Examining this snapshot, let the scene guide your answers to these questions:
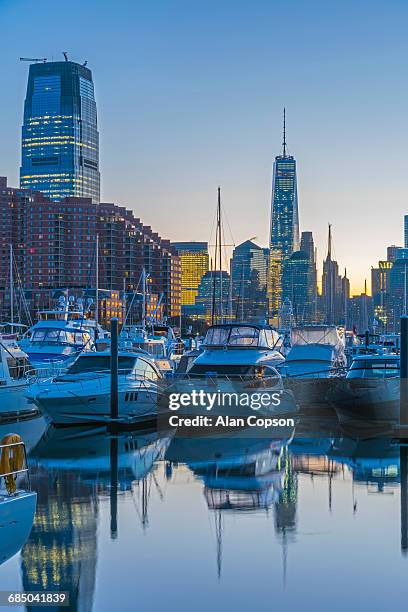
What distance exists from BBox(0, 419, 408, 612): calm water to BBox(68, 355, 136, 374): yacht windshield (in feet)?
19.0

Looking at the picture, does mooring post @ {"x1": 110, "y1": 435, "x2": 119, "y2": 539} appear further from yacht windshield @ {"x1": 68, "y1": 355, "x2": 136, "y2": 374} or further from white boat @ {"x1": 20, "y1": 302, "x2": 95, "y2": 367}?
white boat @ {"x1": 20, "y1": 302, "x2": 95, "y2": 367}

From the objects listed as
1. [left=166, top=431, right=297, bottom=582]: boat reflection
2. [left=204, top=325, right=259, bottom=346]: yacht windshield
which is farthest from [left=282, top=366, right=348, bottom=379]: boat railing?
[left=166, top=431, right=297, bottom=582]: boat reflection

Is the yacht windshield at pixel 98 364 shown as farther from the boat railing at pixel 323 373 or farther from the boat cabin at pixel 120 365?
the boat railing at pixel 323 373

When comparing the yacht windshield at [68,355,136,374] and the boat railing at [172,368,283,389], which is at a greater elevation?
the yacht windshield at [68,355,136,374]

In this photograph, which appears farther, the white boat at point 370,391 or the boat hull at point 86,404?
the boat hull at point 86,404

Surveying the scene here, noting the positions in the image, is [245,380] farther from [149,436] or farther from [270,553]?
[270,553]

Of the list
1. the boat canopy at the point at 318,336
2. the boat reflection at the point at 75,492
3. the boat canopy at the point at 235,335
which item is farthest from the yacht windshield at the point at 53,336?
the boat reflection at the point at 75,492

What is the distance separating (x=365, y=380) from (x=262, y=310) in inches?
4027

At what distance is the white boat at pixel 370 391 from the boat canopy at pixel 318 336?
32.4ft

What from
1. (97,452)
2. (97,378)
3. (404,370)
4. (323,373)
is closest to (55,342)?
(323,373)

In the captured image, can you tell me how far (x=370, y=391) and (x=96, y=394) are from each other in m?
7.65

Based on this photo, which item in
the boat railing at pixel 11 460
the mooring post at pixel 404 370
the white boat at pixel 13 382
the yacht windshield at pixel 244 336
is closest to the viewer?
the boat railing at pixel 11 460

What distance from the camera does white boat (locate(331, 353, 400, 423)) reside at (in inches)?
1027

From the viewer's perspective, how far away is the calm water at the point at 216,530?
11555mm
